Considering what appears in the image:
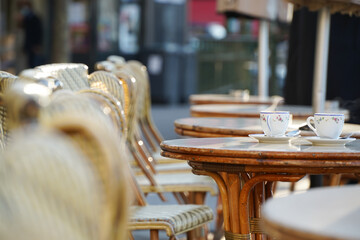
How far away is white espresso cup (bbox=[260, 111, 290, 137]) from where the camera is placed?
226cm

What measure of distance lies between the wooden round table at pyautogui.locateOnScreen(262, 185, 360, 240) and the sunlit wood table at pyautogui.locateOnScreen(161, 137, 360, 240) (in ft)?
2.12

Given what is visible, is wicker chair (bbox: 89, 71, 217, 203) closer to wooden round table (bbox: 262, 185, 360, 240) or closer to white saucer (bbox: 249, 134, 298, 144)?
white saucer (bbox: 249, 134, 298, 144)

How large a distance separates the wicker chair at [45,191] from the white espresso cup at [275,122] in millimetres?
1367

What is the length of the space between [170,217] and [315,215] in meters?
1.49

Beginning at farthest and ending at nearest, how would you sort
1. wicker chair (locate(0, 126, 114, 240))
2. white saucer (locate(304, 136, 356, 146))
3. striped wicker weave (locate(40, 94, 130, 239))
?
1. white saucer (locate(304, 136, 356, 146))
2. striped wicker weave (locate(40, 94, 130, 239))
3. wicker chair (locate(0, 126, 114, 240))

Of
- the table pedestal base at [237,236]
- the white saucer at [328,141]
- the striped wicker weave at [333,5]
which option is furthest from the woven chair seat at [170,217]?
the striped wicker weave at [333,5]

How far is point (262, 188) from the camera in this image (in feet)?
8.71

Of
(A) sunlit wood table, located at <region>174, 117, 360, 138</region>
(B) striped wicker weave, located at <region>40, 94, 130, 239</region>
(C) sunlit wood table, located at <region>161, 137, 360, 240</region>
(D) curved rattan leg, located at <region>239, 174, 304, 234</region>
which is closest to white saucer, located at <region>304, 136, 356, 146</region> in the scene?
(C) sunlit wood table, located at <region>161, 137, 360, 240</region>

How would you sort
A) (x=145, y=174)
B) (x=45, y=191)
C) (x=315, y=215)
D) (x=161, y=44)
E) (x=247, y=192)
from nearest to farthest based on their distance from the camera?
1. (x=45, y=191)
2. (x=315, y=215)
3. (x=247, y=192)
4. (x=145, y=174)
5. (x=161, y=44)

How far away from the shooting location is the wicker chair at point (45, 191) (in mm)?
893

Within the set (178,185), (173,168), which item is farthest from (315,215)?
(173,168)

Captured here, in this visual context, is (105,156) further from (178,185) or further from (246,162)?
(178,185)

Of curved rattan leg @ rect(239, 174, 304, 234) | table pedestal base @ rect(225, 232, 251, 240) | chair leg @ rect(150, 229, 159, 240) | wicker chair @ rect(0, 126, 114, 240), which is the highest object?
wicker chair @ rect(0, 126, 114, 240)

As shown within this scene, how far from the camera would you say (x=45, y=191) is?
0.91 m
